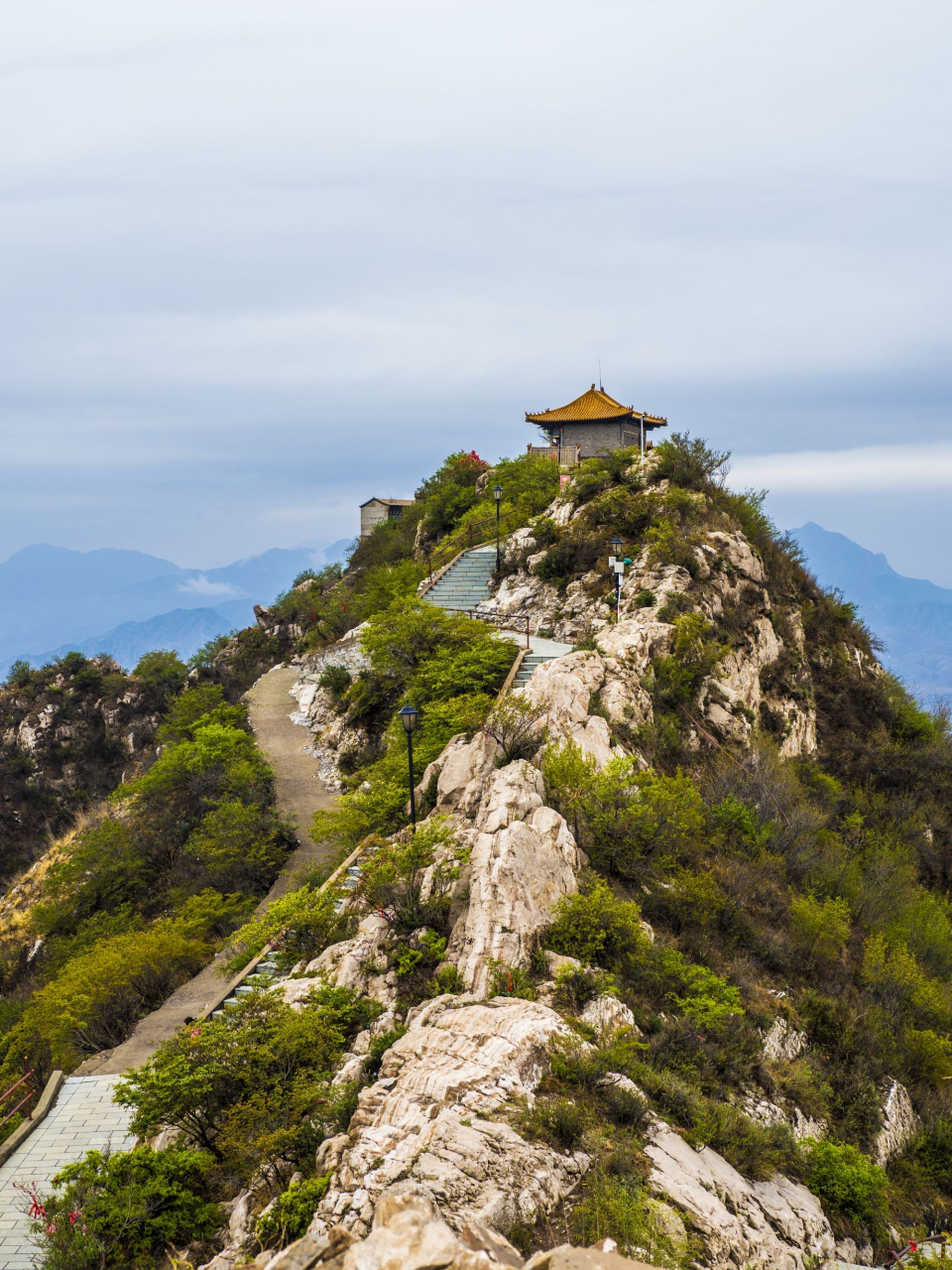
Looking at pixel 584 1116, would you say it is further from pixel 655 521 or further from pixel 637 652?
pixel 655 521

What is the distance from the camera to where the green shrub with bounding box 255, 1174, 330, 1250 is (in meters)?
6.16

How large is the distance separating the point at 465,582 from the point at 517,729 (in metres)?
16.3

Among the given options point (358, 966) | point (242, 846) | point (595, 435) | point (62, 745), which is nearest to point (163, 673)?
point (62, 745)

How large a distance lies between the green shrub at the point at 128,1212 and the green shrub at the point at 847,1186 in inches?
263

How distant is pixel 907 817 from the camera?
22.6 metres

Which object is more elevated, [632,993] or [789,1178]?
[632,993]

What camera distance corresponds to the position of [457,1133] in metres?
6.25

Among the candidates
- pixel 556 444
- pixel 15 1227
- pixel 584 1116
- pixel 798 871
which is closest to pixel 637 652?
pixel 798 871

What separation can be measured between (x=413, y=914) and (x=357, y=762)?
41.9 feet

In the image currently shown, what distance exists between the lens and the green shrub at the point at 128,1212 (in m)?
7.14

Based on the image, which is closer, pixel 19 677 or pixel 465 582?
pixel 465 582

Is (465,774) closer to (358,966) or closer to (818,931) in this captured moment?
(358,966)

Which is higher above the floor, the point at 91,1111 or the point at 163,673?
the point at 163,673

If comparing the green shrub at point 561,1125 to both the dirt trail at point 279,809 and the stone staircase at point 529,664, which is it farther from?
the stone staircase at point 529,664
